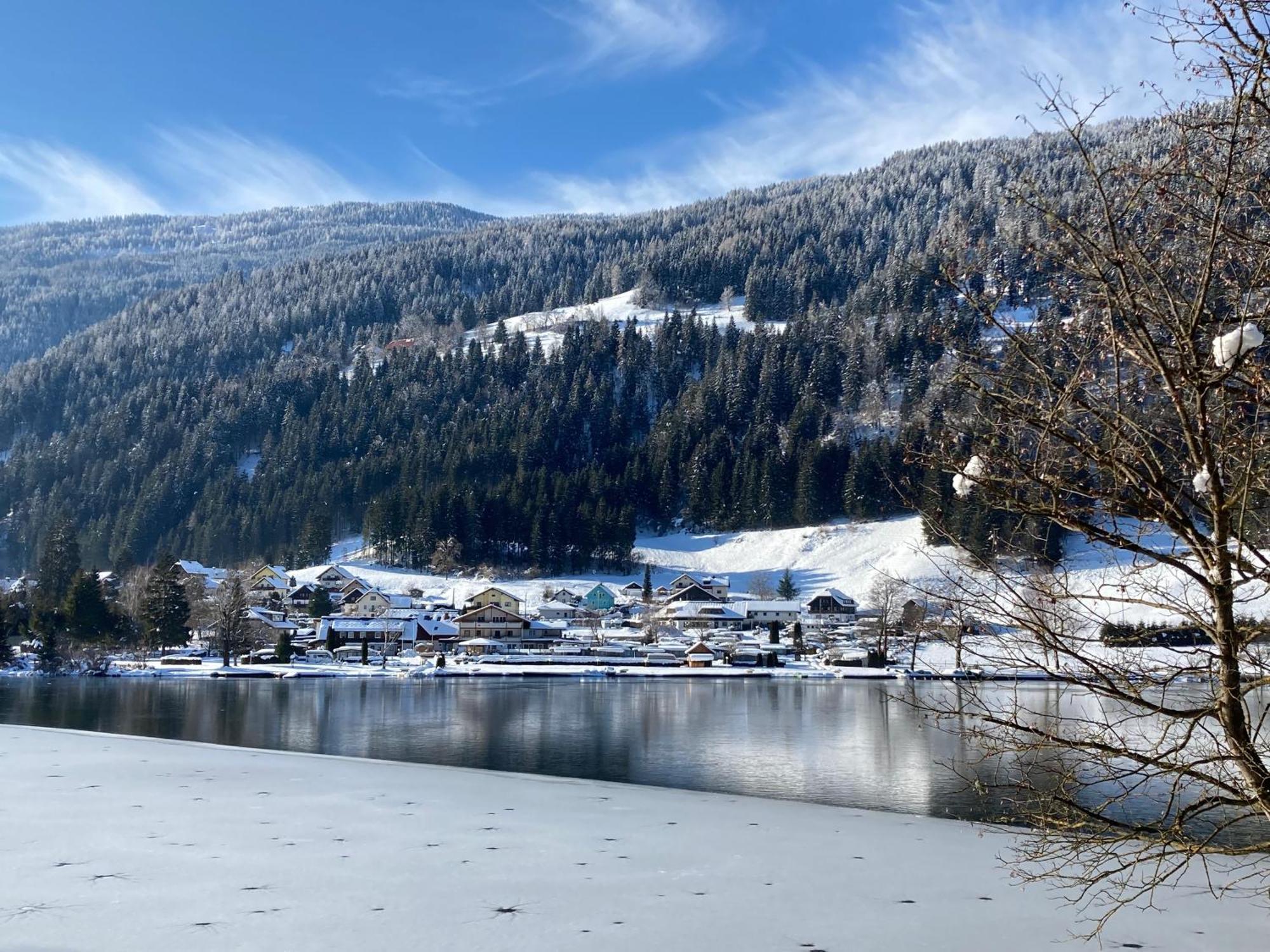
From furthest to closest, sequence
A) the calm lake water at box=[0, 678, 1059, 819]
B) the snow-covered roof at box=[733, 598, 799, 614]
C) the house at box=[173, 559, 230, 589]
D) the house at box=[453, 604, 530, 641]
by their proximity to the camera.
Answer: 1. the house at box=[173, 559, 230, 589]
2. the snow-covered roof at box=[733, 598, 799, 614]
3. the house at box=[453, 604, 530, 641]
4. the calm lake water at box=[0, 678, 1059, 819]

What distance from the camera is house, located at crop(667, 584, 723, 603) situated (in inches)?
2904

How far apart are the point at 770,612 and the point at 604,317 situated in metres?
75.1

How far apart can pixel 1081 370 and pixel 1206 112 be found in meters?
1.27

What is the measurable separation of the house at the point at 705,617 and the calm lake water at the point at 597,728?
23609mm

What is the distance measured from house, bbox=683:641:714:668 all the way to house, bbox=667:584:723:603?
12905 mm

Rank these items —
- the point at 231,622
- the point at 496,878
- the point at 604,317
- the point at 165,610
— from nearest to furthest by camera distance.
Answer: the point at 496,878 < the point at 231,622 < the point at 165,610 < the point at 604,317

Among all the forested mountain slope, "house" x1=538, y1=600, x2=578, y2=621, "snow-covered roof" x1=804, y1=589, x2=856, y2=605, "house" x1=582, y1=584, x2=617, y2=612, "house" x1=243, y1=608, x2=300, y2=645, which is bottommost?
"house" x1=243, y1=608, x2=300, y2=645

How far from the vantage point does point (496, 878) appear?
688cm

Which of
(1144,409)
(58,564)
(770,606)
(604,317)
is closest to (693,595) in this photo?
(770,606)

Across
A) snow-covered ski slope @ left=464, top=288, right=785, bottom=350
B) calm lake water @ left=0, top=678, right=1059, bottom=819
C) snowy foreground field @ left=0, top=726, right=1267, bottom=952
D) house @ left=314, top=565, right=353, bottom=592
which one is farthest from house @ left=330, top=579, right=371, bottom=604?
snowy foreground field @ left=0, top=726, right=1267, bottom=952

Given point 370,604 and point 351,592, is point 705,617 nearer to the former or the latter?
point 370,604

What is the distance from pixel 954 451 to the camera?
13.0 ft

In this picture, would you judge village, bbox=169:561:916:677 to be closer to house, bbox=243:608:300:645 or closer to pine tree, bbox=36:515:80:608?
house, bbox=243:608:300:645

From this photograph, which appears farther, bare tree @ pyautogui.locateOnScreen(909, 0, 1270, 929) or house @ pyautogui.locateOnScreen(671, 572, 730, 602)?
house @ pyautogui.locateOnScreen(671, 572, 730, 602)
